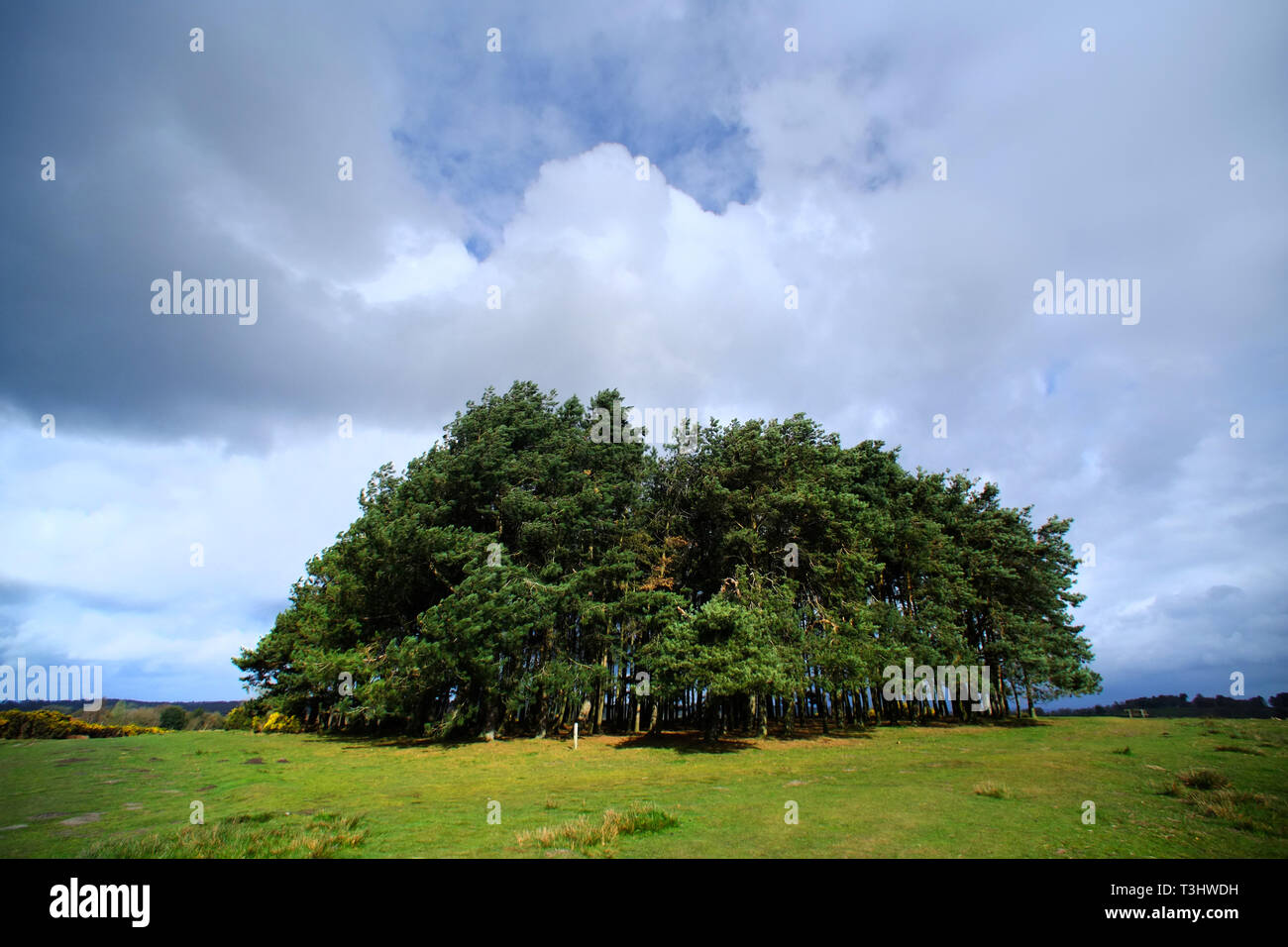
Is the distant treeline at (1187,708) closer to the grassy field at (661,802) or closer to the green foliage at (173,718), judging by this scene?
the grassy field at (661,802)

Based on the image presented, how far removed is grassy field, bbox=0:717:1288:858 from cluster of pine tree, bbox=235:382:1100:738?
4.66m

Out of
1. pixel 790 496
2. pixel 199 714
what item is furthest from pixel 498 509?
pixel 199 714

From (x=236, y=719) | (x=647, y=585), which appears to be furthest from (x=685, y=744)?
(x=236, y=719)

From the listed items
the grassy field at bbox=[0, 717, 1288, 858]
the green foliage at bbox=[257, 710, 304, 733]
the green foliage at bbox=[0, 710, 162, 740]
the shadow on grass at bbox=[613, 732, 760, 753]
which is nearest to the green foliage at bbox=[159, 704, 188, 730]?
the green foliage at bbox=[257, 710, 304, 733]

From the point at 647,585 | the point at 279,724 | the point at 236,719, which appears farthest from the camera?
the point at 236,719

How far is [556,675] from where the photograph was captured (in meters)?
27.6

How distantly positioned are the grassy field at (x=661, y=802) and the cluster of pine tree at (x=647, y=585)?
15.3ft

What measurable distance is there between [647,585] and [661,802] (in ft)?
57.7

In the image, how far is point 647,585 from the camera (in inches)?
1184

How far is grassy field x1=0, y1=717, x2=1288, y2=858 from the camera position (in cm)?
845

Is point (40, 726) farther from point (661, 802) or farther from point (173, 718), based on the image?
point (661, 802)

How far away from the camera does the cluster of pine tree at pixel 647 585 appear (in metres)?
26.0

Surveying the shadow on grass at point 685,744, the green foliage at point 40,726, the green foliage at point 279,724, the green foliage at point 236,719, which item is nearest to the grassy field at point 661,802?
the shadow on grass at point 685,744

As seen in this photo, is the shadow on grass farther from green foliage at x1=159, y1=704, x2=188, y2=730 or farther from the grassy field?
green foliage at x1=159, y1=704, x2=188, y2=730
